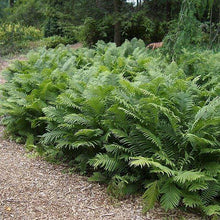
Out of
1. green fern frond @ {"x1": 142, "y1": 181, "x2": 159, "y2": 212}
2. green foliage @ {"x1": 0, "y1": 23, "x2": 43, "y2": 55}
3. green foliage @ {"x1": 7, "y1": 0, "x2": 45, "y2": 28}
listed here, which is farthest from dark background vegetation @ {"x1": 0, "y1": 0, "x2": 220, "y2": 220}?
green foliage @ {"x1": 7, "y1": 0, "x2": 45, "y2": 28}

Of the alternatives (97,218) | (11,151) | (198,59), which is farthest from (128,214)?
(198,59)

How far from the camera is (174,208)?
3490mm

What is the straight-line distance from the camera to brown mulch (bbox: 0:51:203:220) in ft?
11.2

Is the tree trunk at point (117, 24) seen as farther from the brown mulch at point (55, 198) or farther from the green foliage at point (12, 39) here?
the brown mulch at point (55, 198)

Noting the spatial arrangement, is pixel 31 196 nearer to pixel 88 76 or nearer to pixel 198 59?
pixel 88 76

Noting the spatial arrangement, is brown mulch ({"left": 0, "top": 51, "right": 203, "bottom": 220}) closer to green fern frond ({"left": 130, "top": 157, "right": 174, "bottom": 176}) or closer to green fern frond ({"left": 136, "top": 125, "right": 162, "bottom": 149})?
green fern frond ({"left": 130, "top": 157, "right": 174, "bottom": 176})

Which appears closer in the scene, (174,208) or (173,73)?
(174,208)

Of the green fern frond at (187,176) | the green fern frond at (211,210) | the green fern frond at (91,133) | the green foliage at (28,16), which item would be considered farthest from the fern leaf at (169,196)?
the green foliage at (28,16)

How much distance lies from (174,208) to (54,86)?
3149mm

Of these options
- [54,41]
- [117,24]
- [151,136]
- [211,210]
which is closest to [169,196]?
[211,210]

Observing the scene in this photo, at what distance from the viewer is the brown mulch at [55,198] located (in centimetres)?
341

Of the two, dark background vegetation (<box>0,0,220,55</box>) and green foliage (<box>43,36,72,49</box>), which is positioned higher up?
dark background vegetation (<box>0,0,220,55</box>)

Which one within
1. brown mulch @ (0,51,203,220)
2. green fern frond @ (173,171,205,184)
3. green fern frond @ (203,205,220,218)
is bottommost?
brown mulch @ (0,51,203,220)

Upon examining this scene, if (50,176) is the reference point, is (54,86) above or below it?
above
